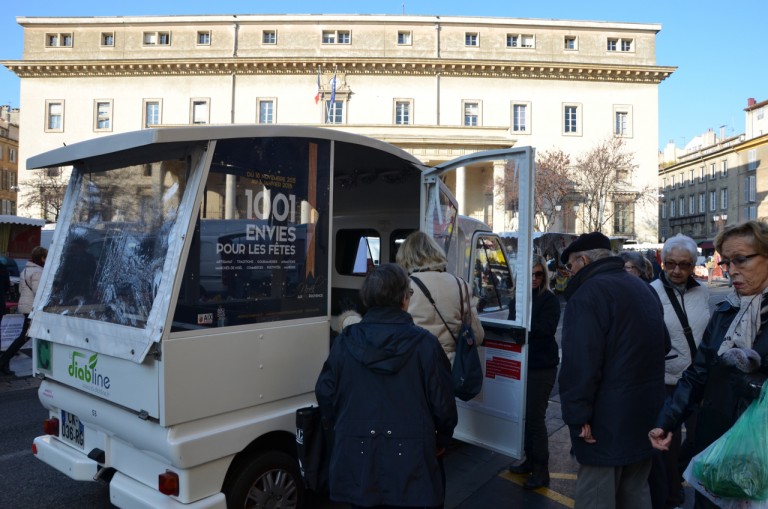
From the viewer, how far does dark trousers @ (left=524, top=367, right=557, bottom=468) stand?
174 inches

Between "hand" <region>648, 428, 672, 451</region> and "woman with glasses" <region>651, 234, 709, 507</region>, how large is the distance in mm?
1462

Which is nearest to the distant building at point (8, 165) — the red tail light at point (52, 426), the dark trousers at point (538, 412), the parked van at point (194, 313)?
the red tail light at point (52, 426)

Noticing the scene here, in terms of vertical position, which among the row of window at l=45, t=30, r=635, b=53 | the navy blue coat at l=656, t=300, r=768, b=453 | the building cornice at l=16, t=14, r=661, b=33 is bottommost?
the navy blue coat at l=656, t=300, r=768, b=453

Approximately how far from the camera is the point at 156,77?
151 ft

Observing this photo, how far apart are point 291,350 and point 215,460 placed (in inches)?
31.1

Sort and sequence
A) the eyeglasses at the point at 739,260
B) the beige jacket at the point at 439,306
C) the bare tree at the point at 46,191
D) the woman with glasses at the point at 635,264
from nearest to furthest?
the eyeglasses at the point at 739,260 < the beige jacket at the point at 439,306 < the woman with glasses at the point at 635,264 < the bare tree at the point at 46,191

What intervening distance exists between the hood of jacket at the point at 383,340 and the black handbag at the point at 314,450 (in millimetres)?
573

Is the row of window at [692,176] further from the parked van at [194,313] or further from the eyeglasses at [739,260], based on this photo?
the eyeglasses at [739,260]

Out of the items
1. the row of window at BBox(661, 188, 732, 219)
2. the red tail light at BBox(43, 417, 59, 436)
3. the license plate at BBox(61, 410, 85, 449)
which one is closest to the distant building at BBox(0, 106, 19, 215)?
the red tail light at BBox(43, 417, 59, 436)

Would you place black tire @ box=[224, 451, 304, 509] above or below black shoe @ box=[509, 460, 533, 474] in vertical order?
above

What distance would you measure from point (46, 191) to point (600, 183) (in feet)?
127

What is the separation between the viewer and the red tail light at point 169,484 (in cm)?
288

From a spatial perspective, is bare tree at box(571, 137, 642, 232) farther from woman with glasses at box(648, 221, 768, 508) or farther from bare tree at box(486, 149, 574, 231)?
woman with glasses at box(648, 221, 768, 508)

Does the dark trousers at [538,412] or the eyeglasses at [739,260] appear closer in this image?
the eyeglasses at [739,260]
